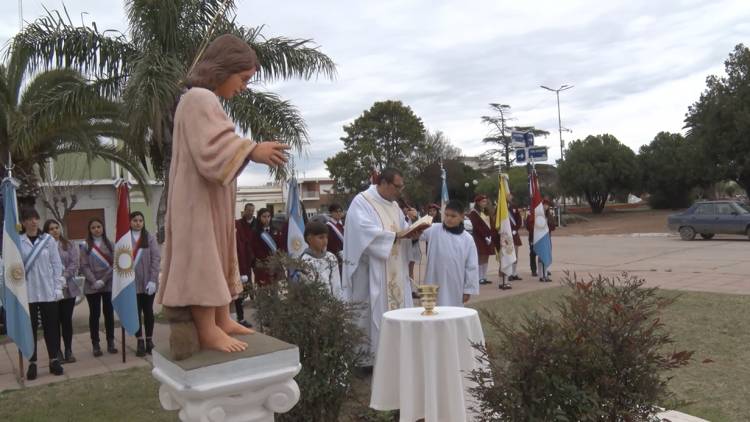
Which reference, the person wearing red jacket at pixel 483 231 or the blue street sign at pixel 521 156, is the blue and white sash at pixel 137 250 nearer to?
the person wearing red jacket at pixel 483 231

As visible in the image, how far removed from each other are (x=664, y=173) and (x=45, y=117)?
38.4 meters

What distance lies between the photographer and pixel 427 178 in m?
39.5

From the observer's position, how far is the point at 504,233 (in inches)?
488

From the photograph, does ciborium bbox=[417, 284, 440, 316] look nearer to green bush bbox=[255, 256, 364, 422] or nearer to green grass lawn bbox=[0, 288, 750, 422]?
green bush bbox=[255, 256, 364, 422]

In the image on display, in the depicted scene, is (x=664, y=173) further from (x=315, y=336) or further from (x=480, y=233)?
(x=315, y=336)

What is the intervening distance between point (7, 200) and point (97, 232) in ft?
4.56

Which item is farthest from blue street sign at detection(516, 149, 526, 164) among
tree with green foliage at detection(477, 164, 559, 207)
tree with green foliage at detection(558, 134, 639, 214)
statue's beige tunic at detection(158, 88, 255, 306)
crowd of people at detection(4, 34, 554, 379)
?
tree with green foliage at detection(558, 134, 639, 214)

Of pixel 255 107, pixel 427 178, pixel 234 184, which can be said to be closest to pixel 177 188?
pixel 234 184

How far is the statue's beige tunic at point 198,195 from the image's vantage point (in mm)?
2715

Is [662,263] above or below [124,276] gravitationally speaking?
below

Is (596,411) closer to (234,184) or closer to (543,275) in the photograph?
(234,184)

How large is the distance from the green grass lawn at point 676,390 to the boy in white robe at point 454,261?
1.26 metres

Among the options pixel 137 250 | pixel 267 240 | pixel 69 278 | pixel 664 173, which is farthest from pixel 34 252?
pixel 664 173

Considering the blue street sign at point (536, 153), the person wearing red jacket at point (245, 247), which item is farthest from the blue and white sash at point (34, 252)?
the blue street sign at point (536, 153)
